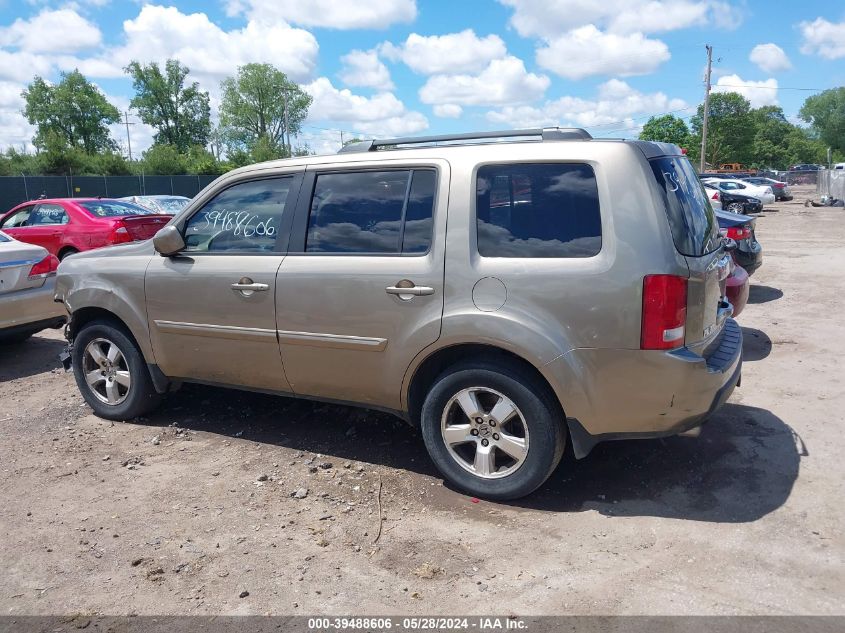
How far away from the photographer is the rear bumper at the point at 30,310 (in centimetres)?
705

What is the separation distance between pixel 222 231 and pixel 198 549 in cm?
213

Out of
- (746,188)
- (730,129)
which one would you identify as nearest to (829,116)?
(730,129)

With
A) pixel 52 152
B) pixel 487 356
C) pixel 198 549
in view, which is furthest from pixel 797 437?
pixel 52 152

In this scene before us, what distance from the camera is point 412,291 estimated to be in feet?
12.6

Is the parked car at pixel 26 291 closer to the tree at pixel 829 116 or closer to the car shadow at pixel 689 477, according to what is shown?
the car shadow at pixel 689 477

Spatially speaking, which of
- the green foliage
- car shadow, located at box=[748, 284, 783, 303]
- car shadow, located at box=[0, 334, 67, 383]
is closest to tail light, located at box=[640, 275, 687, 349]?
car shadow, located at box=[0, 334, 67, 383]

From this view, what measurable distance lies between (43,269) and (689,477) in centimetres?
679

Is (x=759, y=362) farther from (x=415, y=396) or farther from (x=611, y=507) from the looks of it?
(x=415, y=396)

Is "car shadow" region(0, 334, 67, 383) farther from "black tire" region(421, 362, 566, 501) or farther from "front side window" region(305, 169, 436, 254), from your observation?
"black tire" region(421, 362, 566, 501)

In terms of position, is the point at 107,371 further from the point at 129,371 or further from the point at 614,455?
the point at 614,455

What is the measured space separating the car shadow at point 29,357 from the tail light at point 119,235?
2979 millimetres

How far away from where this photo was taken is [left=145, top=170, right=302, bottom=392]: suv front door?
174 inches

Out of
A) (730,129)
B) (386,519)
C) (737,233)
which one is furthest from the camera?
(730,129)

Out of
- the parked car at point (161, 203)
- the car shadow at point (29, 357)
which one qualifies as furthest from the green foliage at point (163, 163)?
the car shadow at point (29, 357)
